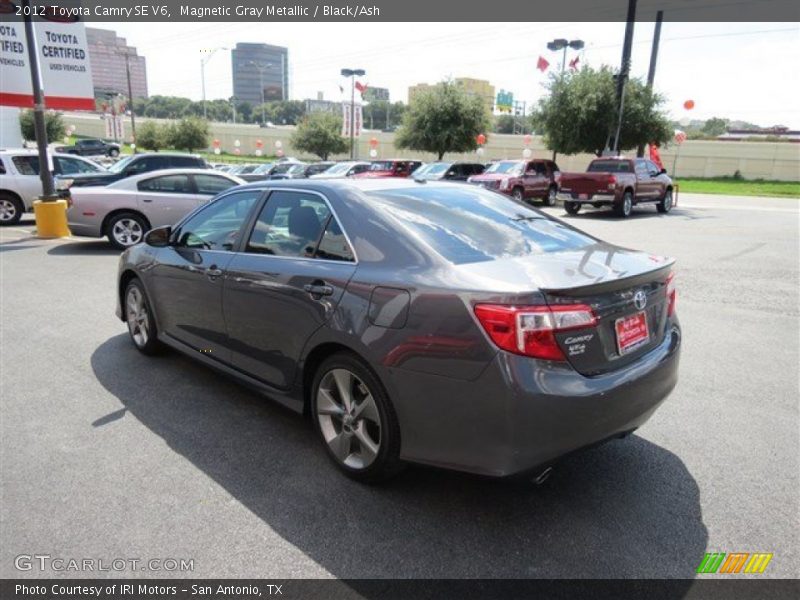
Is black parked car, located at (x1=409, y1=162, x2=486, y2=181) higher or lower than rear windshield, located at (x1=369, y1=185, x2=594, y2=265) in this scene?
lower

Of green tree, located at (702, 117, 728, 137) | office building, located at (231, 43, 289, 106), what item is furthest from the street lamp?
green tree, located at (702, 117, 728, 137)

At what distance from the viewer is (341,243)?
131 inches

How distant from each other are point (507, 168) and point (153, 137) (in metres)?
50.9

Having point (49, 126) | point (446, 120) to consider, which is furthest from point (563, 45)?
point (49, 126)

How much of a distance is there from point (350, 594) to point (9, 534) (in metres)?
1.71

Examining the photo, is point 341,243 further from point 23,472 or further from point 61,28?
point 61,28

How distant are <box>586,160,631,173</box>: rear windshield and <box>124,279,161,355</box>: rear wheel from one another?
17.3 m

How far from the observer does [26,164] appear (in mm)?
14969

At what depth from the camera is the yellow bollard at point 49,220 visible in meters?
12.6

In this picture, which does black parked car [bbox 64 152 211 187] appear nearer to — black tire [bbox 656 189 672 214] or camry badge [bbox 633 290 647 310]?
camry badge [bbox 633 290 647 310]

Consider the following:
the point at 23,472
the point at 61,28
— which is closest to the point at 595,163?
the point at 61,28

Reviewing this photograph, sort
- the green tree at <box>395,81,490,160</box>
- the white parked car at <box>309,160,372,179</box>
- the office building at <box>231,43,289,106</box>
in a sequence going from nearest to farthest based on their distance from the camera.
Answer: the white parked car at <box>309,160,372,179</box>, the green tree at <box>395,81,490,160</box>, the office building at <box>231,43,289,106</box>

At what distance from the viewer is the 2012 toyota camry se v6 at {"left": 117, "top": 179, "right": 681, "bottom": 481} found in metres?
2.56

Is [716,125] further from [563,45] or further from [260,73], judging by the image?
[563,45]
